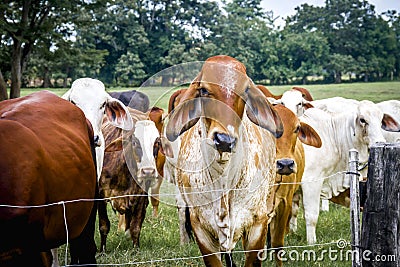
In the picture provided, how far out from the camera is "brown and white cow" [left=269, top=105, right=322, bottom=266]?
15.8 feet

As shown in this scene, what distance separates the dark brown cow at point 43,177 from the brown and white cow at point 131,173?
167 cm

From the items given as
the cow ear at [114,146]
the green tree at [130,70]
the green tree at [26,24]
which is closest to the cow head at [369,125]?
the cow ear at [114,146]

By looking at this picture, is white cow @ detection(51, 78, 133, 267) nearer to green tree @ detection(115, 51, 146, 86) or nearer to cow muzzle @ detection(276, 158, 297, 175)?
cow muzzle @ detection(276, 158, 297, 175)

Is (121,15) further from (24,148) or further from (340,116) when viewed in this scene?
(24,148)

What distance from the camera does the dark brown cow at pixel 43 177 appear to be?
290 cm

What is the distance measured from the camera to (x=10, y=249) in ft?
9.45

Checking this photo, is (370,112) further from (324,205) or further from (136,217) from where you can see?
(136,217)

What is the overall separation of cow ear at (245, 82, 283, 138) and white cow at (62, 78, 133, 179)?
1.71m

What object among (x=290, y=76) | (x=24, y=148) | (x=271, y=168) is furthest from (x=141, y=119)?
(x=290, y=76)

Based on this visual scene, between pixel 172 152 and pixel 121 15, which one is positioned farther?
pixel 121 15

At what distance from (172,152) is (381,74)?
30388 millimetres

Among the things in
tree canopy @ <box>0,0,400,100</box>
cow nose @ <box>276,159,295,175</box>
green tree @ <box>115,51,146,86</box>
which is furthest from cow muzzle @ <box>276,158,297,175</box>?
green tree @ <box>115,51,146,86</box>
